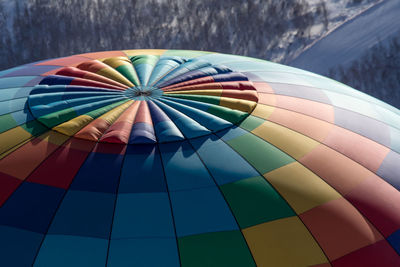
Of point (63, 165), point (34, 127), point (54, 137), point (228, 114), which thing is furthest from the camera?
point (228, 114)

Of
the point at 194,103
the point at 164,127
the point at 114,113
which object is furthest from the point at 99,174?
the point at 194,103

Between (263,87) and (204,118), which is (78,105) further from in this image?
(263,87)

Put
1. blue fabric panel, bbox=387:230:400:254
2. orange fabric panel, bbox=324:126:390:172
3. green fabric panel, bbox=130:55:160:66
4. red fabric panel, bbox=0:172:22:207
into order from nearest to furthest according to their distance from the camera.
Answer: red fabric panel, bbox=0:172:22:207
blue fabric panel, bbox=387:230:400:254
orange fabric panel, bbox=324:126:390:172
green fabric panel, bbox=130:55:160:66

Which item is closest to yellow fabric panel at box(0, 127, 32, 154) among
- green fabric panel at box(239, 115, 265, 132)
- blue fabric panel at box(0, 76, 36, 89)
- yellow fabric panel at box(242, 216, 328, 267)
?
blue fabric panel at box(0, 76, 36, 89)

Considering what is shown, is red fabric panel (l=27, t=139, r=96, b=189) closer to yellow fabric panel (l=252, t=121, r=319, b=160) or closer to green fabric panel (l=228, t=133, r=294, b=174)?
green fabric panel (l=228, t=133, r=294, b=174)

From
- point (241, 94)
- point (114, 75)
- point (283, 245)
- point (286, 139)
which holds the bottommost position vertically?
point (283, 245)

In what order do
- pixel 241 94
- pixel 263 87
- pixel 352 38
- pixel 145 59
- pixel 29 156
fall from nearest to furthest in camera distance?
pixel 29 156 → pixel 241 94 → pixel 263 87 → pixel 145 59 → pixel 352 38
